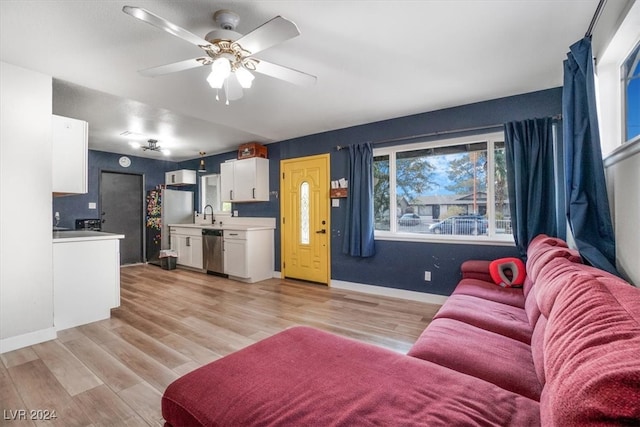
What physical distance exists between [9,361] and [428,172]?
175 inches

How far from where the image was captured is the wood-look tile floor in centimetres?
172

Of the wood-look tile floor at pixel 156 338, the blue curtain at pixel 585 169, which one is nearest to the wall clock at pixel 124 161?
the wood-look tile floor at pixel 156 338

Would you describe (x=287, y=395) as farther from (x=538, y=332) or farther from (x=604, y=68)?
(x=604, y=68)

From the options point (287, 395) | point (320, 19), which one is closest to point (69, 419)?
point (287, 395)

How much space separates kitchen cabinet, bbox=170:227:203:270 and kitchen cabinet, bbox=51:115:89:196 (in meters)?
2.67

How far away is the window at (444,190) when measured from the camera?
3.31m

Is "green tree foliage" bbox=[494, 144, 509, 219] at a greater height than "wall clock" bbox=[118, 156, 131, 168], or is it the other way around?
"wall clock" bbox=[118, 156, 131, 168]

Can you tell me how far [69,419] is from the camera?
160 centimetres

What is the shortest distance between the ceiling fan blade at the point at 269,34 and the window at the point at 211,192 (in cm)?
484

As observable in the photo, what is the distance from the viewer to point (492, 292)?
7.98ft

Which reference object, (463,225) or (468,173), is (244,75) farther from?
(463,225)

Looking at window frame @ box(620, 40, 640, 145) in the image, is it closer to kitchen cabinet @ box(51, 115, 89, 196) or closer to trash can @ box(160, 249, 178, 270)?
kitchen cabinet @ box(51, 115, 89, 196)

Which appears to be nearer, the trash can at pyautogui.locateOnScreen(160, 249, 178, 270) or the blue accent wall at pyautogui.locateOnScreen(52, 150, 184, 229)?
the blue accent wall at pyautogui.locateOnScreen(52, 150, 184, 229)

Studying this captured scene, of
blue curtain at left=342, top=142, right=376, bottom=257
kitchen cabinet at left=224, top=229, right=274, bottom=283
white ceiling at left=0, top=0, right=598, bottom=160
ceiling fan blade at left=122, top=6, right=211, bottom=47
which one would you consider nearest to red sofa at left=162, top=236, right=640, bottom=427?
white ceiling at left=0, top=0, right=598, bottom=160
